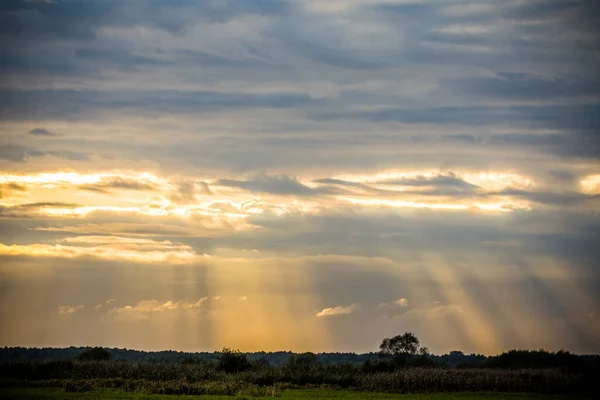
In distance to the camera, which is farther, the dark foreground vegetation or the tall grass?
the tall grass

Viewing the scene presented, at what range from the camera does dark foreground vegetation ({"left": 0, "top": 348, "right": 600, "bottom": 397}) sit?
250 feet

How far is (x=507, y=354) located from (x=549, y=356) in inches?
460

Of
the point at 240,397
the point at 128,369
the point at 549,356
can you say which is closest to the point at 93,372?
the point at 128,369

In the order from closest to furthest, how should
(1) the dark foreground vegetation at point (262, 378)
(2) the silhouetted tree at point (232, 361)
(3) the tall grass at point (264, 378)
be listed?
(1) the dark foreground vegetation at point (262, 378) < (3) the tall grass at point (264, 378) < (2) the silhouetted tree at point (232, 361)

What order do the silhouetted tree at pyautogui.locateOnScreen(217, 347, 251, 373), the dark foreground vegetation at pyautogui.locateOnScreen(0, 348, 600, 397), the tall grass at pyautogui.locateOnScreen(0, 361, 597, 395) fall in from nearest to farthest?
the dark foreground vegetation at pyautogui.locateOnScreen(0, 348, 600, 397) → the tall grass at pyautogui.locateOnScreen(0, 361, 597, 395) → the silhouetted tree at pyautogui.locateOnScreen(217, 347, 251, 373)

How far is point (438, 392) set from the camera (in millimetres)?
81688

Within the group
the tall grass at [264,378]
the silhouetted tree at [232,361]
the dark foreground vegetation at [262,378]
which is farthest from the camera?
the silhouetted tree at [232,361]

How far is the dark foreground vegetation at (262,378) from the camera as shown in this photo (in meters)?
76.3

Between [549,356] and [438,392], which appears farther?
[549,356]

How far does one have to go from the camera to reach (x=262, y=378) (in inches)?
3676

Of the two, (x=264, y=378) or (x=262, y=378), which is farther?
(x=264, y=378)

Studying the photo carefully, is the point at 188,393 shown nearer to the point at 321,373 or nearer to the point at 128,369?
the point at 128,369

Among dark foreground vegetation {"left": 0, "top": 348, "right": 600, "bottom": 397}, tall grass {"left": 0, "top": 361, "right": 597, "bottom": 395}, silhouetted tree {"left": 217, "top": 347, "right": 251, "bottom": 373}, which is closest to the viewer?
dark foreground vegetation {"left": 0, "top": 348, "right": 600, "bottom": 397}

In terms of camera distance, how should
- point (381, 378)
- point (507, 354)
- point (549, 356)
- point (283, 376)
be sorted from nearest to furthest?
point (381, 378) → point (283, 376) → point (549, 356) → point (507, 354)
